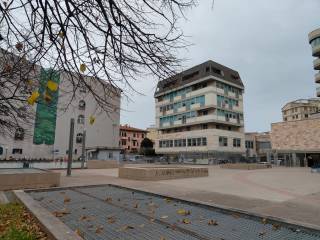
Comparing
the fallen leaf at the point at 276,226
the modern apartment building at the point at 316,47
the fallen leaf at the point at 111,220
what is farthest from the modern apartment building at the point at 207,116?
the fallen leaf at the point at 111,220

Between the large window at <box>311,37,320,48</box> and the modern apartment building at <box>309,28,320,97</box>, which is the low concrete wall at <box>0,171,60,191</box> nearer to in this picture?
the modern apartment building at <box>309,28,320,97</box>

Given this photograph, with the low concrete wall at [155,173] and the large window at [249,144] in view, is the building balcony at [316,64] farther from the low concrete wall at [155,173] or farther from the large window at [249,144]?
the low concrete wall at [155,173]

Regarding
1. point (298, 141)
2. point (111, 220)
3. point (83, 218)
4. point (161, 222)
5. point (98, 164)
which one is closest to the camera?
point (161, 222)

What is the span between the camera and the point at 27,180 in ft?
44.4

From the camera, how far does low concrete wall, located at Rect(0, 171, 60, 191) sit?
1292 centimetres

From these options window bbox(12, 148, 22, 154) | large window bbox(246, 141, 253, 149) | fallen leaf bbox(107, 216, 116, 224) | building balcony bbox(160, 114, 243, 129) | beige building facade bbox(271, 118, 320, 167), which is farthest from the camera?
large window bbox(246, 141, 253, 149)

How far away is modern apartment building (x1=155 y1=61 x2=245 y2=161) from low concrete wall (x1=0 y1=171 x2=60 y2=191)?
36.3m

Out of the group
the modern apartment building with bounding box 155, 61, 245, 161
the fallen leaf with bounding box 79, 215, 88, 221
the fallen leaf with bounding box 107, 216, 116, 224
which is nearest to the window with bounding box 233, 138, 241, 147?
the modern apartment building with bounding box 155, 61, 245, 161

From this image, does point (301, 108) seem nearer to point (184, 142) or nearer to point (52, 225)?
point (184, 142)

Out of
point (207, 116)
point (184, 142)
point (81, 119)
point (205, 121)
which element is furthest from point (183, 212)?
point (81, 119)

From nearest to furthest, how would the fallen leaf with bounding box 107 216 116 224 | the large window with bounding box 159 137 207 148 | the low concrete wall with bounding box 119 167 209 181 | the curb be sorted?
1. the curb
2. the fallen leaf with bounding box 107 216 116 224
3. the low concrete wall with bounding box 119 167 209 181
4. the large window with bounding box 159 137 207 148

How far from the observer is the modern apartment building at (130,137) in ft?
293

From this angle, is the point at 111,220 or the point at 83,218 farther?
the point at 83,218

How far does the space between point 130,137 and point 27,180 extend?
78.4m
